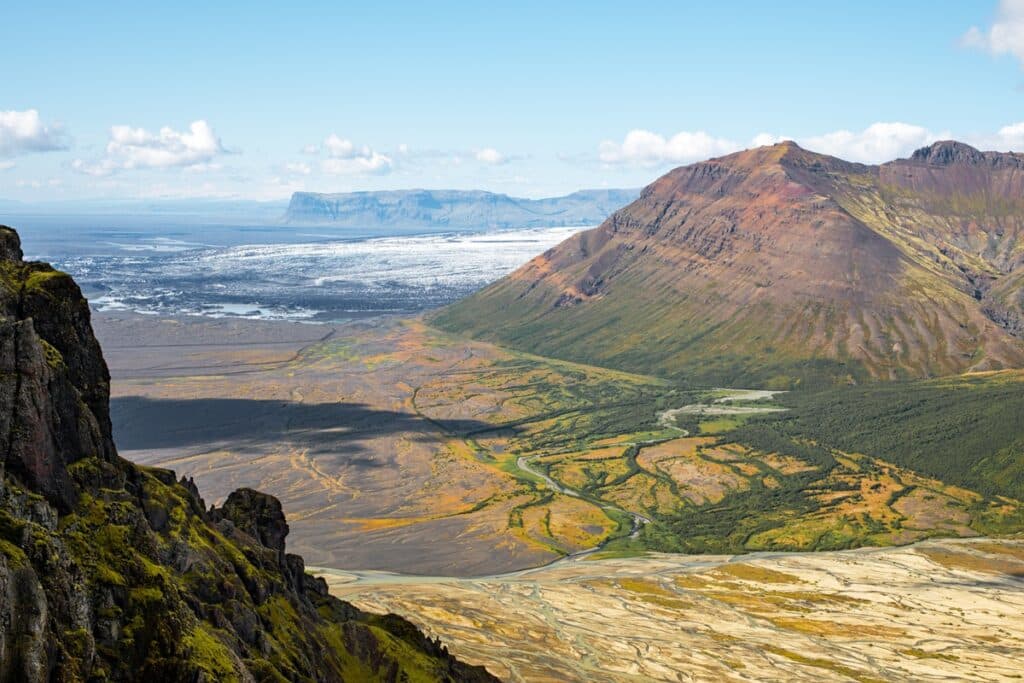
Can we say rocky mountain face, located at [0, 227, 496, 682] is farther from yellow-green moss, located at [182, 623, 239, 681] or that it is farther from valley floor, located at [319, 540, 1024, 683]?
valley floor, located at [319, 540, 1024, 683]

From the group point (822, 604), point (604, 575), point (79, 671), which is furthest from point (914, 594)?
point (79, 671)

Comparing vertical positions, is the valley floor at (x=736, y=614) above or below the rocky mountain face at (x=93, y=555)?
below

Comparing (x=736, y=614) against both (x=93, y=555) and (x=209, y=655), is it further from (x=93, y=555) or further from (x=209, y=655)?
(x=93, y=555)

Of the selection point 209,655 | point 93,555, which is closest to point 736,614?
point 209,655

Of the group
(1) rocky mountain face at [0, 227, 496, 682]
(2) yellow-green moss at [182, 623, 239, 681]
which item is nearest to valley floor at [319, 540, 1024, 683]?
(1) rocky mountain face at [0, 227, 496, 682]

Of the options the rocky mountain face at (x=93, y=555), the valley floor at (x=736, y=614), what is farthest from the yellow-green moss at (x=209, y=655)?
the valley floor at (x=736, y=614)

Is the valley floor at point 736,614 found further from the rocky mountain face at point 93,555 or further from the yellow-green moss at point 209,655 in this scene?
the yellow-green moss at point 209,655

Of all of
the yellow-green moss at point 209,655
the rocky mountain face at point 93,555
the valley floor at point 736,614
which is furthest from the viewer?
the valley floor at point 736,614
